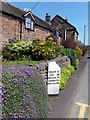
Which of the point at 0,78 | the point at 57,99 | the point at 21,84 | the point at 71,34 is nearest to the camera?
the point at 0,78

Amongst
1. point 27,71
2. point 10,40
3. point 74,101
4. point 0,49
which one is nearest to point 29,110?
point 27,71

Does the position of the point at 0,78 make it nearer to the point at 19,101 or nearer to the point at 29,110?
the point at 19,101

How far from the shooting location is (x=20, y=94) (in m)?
4.12

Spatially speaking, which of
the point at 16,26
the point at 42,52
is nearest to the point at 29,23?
the point at 16,26

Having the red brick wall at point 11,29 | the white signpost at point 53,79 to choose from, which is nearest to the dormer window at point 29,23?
the red brick wall at point 11,29

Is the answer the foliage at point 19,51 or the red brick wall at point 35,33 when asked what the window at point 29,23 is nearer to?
the red brick wall at point 35,33

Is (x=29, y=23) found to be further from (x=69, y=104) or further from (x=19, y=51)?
(x=69, y=104)

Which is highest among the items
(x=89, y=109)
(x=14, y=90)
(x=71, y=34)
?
(x=71, y=34)

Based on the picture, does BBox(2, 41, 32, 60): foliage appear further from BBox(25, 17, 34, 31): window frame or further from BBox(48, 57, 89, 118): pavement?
BBox(25, 17, 34, 31): window frame

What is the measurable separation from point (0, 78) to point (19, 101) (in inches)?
23.5

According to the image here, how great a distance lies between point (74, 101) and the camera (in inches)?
296

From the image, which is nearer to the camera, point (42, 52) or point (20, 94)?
point (20, 94)

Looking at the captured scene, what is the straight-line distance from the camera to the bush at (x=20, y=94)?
12.6 ft

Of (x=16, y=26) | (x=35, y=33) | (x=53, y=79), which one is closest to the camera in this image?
(x=53, y=79)
